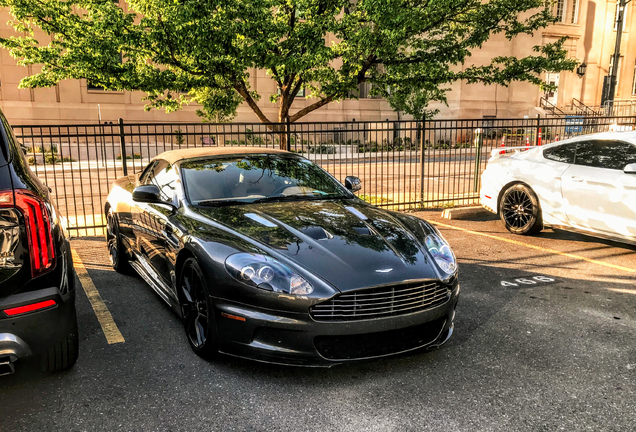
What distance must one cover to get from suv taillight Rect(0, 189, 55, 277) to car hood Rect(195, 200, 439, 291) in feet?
4.47

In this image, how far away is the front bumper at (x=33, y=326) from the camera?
9.09 feet

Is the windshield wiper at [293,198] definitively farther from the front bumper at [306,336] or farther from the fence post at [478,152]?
the fence post at [478,152]

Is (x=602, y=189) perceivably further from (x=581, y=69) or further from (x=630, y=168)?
(x=581, y=69)

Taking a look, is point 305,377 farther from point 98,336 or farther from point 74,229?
point 74,229

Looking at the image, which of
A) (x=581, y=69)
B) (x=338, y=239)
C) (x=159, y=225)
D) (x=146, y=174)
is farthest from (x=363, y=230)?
(x=581, y=69)

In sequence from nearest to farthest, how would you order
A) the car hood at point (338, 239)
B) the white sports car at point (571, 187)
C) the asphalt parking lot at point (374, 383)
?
1. the asphalt parking lot at point (374, 383)
2. the car hood at point (338, 239)
3. the white sports car at point (571, 187)

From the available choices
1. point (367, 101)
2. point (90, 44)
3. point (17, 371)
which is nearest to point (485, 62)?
point (367, 101)

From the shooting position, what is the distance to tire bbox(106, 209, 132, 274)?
6.09 metres

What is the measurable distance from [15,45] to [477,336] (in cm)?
1030

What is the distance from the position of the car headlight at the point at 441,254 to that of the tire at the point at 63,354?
8.25 ft

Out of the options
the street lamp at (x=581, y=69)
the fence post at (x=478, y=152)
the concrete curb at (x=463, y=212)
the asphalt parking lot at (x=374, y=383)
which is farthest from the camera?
the street lamp at (x=581, y=69)

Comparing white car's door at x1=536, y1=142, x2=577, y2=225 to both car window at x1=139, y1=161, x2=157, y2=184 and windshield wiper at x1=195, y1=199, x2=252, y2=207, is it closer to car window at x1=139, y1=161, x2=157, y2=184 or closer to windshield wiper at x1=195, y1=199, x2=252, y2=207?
windshield wiper at x1=195, y1=199, x2=252, y2=207

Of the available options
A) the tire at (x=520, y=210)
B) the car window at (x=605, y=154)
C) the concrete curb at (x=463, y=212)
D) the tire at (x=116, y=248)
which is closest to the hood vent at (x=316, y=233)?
the tire at (x=116, y=248)

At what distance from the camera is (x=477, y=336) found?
4402mm
